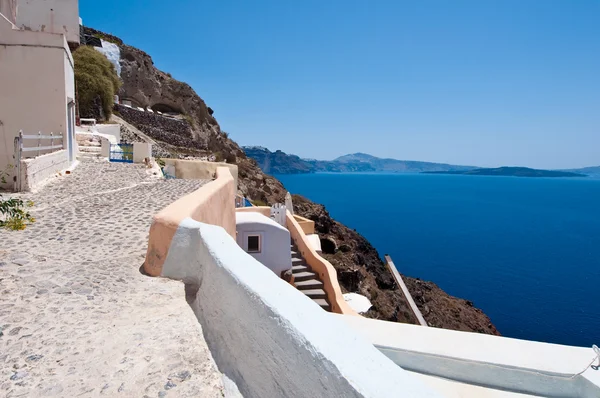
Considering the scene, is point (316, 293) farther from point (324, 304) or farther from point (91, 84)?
point (91, 84)

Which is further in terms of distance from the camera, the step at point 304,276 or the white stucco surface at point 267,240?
the step at point 304,276

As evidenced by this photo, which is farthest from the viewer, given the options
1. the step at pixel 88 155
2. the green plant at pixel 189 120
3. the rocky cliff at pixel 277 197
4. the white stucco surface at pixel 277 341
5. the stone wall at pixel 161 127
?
the green plant at pixel 189 120

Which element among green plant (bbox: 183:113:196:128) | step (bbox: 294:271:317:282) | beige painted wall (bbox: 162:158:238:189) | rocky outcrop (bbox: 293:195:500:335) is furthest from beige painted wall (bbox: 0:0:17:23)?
green plant (bbox: 183:113:196:128)

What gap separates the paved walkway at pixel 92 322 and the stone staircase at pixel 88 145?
11251 mm

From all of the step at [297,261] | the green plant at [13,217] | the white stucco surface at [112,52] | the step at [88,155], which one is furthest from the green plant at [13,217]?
the white stucco surface at [112,52]

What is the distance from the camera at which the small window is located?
10.9 metres

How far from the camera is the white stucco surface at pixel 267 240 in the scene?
1080 centimetres

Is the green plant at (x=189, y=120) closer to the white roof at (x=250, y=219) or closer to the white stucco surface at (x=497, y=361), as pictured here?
the white roof at (x=250, y=219)

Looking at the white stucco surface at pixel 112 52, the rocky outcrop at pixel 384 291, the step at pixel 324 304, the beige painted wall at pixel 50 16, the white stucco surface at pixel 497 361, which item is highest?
the white stucco surface at pixel 112 52

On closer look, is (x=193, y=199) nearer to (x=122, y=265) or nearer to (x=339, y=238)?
(x=122, y=265)

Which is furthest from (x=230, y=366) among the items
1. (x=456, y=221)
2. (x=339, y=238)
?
(x=456, y=221)

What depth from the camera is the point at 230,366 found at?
2.23 meters

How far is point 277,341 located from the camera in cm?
182

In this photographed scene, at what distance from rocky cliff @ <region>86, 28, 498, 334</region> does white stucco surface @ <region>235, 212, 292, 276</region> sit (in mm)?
6410
